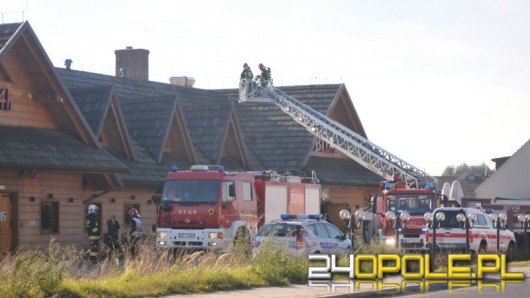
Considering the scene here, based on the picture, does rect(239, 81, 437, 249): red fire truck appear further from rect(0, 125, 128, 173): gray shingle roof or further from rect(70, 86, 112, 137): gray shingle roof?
rect(70, 86, 112, 137): gray shingle roof

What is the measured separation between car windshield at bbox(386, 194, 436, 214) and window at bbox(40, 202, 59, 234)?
10120 millimetres

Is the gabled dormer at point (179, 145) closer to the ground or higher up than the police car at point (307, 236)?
higher up

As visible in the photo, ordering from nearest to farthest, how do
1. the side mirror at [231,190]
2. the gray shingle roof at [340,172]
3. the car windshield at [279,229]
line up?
the car windshield at [279,229], the side mirror at [231,190], the gray shingle roof at [340,172]

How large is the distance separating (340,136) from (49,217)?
15163mm

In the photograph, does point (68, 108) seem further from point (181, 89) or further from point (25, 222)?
point (181, 89)

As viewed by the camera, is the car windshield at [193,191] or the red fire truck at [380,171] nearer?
the car windshield at [193,191]

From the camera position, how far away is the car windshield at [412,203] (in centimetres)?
3384

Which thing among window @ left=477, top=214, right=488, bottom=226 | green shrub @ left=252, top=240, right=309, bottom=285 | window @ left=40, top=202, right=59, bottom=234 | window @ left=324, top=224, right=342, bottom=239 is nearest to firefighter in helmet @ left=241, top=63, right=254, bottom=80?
window @ left=40, top=202, right=59, bottom=234

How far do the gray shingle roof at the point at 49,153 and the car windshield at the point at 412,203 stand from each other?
8317 mm

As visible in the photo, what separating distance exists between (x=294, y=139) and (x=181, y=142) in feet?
25.4

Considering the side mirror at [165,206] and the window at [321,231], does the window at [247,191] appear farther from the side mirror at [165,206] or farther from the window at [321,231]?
the window at [321,231]

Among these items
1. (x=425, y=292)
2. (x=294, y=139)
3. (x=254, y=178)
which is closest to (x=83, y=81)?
(x=294, y=139)

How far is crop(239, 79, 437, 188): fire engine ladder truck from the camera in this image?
4156 cm

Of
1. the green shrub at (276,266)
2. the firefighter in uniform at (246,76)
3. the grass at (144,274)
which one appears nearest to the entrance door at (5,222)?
the grass at (144,274)
